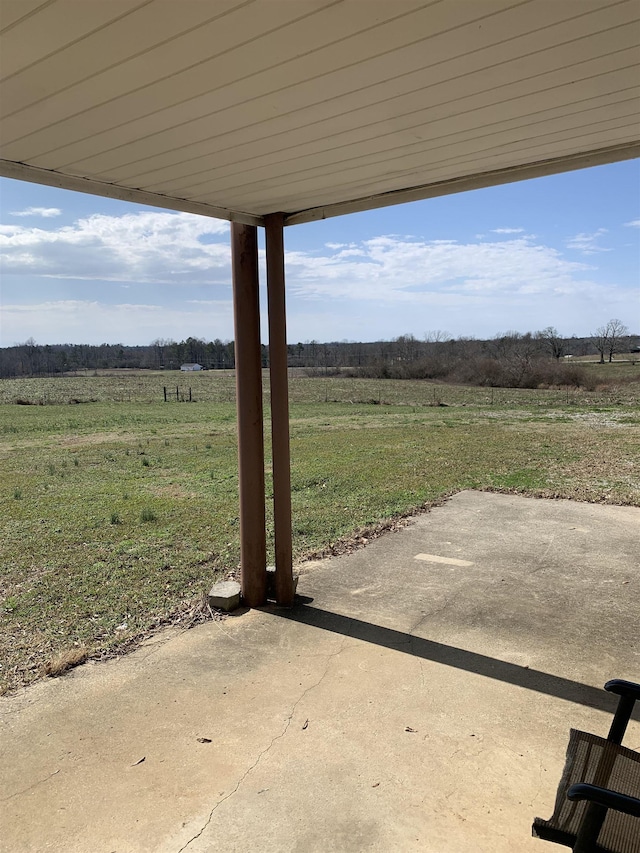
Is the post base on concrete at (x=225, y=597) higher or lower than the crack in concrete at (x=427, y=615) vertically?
higher

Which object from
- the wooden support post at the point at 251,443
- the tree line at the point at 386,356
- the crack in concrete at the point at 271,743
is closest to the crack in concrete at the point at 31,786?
the crack in concrete at the point at 271,743

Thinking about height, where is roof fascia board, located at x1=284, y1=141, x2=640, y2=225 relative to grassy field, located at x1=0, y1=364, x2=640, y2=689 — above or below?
above

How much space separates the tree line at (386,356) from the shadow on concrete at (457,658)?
25.3 meters

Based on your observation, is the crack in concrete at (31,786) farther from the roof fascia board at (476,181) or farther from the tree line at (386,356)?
the tree line at (386,356)

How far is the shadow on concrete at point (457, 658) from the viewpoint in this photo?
98.0 inches

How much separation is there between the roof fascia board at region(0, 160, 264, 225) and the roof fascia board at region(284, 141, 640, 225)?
312mm

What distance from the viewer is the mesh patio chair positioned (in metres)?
1.12

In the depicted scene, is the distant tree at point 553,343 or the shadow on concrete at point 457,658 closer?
the shadow on concrete at point 457,658

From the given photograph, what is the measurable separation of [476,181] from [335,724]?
7.65 ft

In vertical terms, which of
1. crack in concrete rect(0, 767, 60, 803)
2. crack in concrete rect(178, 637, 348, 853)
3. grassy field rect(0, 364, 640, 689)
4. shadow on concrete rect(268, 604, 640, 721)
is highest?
crack in concrete rect(0, 767, 60, 803)

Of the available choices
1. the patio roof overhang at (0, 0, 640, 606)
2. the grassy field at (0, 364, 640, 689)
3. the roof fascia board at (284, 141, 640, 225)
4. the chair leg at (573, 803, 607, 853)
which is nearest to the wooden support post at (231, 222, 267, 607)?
the grassy field at (0, 364, 640, 689)

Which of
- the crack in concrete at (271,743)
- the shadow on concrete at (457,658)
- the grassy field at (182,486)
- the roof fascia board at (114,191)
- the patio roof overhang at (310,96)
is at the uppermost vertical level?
the patio roof overhang at (310,96)

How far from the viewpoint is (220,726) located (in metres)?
2.28

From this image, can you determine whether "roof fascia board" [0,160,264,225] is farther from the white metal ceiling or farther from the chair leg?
the chair leg
